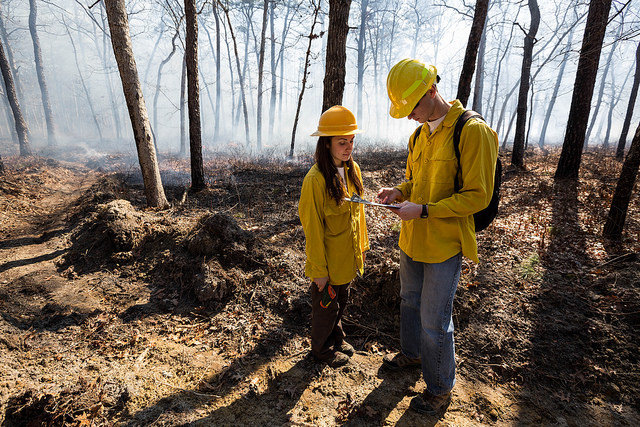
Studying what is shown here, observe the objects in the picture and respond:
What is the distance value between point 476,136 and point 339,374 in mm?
2396

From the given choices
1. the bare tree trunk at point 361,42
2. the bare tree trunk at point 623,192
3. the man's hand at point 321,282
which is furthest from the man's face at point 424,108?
the bare tree trunk at point 361,42

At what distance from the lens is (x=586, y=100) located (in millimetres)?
7395

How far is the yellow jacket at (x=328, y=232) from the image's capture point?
225 centimetres

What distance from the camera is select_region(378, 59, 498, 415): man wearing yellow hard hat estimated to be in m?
1.81

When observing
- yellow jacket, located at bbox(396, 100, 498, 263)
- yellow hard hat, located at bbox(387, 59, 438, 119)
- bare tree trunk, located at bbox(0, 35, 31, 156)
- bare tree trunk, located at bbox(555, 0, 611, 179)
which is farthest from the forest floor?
bare tree trunk, located at bbox(0, 35, 31, 156)

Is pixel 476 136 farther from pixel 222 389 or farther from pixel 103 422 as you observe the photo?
pixel 103 422

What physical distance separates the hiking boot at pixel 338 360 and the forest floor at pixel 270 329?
0.07 meters

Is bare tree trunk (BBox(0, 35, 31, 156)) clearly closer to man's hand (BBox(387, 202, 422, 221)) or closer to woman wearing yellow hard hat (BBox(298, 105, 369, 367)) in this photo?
woman wearing yellow hard hat (BBox(298, 105, 369, 367))

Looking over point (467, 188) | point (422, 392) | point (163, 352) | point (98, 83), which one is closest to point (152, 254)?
point (163, 352)

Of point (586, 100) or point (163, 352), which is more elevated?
point (586, 100)

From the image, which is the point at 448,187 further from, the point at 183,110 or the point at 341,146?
the point at 183,110

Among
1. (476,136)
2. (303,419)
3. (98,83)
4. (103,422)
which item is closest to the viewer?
(476,136)

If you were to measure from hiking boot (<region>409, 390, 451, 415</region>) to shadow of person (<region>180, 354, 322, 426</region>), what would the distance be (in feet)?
3.02

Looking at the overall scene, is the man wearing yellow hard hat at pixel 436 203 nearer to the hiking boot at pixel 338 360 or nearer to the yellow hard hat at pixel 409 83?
the yellow hard hat at pixel 409 83
